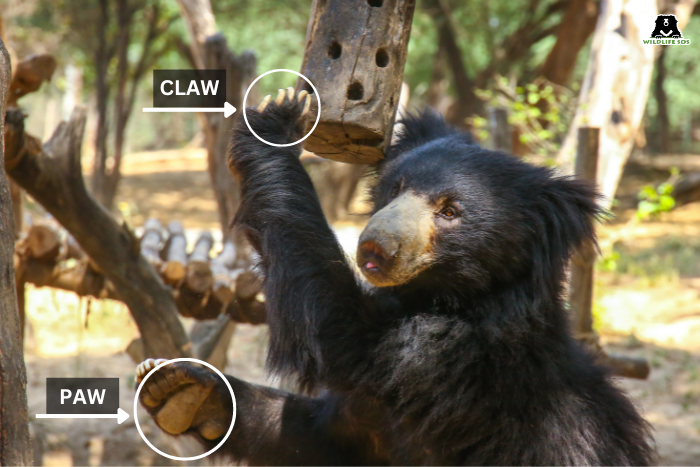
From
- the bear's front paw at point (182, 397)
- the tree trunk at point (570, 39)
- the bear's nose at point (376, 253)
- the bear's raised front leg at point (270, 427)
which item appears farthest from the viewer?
the tree trunk at point (570, 39)

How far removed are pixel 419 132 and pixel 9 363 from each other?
1837 millimetres

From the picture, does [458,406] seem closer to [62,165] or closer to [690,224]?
[62,165]

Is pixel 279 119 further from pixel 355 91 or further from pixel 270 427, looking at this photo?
pixel 270 427

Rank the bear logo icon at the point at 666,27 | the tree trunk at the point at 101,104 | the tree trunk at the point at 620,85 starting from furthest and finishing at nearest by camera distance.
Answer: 1. the tree trunk at the point at 101,104
2. the bear logo icon at the point at 666,27
3. the tree trunk at the point at 620,85

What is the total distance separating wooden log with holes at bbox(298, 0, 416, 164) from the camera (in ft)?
7.49

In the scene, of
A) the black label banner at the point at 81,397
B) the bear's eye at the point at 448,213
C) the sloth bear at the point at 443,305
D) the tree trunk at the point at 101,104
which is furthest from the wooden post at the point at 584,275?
the tree trunk at the point at 101,104

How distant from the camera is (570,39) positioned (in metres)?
10.6

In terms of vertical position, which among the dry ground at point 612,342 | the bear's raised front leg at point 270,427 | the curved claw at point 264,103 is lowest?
the dry ground at point 612,342

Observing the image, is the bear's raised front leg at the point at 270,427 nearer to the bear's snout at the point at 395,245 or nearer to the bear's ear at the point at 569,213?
the bear's snout at the point at 395,245

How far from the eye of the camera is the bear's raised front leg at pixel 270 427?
279 centimetres

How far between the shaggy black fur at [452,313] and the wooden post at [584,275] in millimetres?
1711

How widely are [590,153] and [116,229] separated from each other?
2817 mm

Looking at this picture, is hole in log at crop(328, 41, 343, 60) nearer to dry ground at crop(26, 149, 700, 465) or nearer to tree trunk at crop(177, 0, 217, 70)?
dry ground at crop(26, 149, 700, 465)

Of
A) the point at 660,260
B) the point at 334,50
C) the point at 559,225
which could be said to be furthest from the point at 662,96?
the point at 334,50
